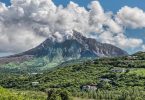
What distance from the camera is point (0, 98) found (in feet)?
479

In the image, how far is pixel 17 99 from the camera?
504ft

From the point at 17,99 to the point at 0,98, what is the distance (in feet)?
29.6
